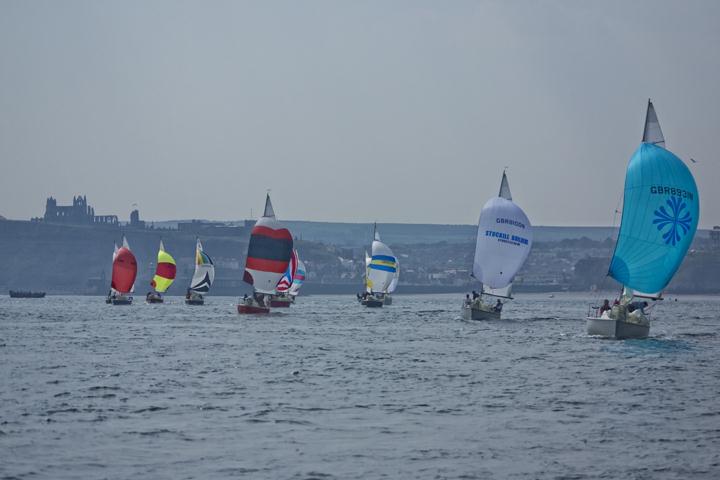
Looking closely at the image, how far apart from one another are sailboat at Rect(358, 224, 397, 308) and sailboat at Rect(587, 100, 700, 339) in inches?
2200

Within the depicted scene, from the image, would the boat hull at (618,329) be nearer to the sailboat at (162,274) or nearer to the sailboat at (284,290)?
the sailboat at (284,290)

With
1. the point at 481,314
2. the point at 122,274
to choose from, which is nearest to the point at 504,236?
the point at 481,314

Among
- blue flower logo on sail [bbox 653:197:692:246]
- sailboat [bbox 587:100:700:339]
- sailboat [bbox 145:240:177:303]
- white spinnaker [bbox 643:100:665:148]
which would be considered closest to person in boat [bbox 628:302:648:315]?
sailboat [bbox 587:100:700:339]

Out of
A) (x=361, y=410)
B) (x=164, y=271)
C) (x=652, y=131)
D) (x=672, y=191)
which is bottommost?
(x=361, y=410)

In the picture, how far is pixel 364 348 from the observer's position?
48062mm

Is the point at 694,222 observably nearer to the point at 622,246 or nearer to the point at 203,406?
the point at 622,246

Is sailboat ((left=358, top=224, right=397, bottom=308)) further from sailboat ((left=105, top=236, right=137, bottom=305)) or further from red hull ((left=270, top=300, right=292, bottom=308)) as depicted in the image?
sailboat ((left=105, top=236, right=137, bottom=305))

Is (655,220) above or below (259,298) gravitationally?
above

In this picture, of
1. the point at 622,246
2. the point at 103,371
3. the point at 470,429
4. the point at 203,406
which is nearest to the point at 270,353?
the point at 103,371

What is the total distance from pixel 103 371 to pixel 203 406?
10.0 meters

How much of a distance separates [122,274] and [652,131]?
6631cm

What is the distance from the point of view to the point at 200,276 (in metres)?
105

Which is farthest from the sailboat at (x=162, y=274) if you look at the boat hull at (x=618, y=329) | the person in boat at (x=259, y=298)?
the boat hull at (x=618, y=329)

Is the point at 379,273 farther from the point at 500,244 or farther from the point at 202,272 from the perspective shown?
the point at 500,244
